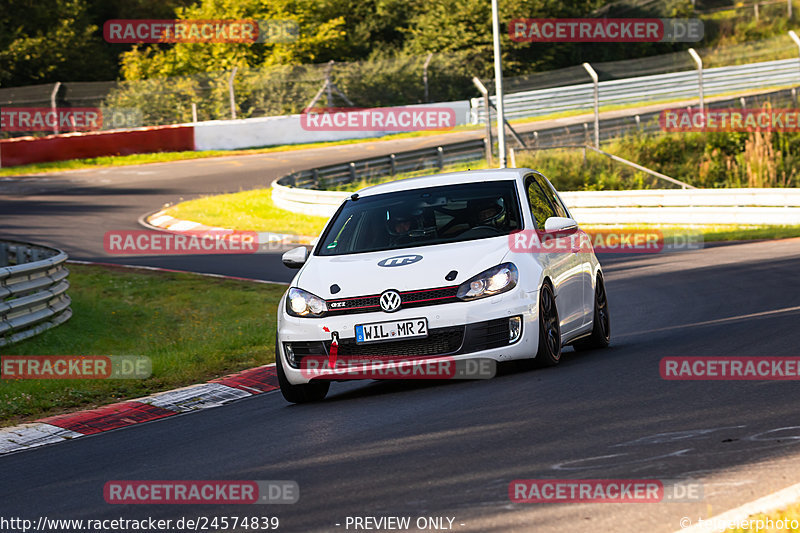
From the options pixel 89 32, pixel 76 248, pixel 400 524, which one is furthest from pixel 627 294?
pixel 89 32

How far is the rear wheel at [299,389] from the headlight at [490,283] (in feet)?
4.35

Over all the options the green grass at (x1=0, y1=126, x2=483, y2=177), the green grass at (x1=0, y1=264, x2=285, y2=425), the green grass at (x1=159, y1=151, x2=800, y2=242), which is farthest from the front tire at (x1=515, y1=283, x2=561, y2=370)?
the green grass at (x1=0, y1=126, x2=483, y2=177)

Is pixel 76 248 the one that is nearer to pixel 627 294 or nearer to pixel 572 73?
pixel 627 294

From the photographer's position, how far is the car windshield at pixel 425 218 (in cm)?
913

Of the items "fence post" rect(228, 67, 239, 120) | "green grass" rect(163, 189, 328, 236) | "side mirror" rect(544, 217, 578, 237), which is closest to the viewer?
"side mirror" rect(544, 217, 578, 237)

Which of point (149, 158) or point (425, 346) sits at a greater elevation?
point (425, 346)

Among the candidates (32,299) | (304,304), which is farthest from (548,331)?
(32,299)

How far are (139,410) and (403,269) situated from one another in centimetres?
257

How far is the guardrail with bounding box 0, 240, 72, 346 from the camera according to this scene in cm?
1309

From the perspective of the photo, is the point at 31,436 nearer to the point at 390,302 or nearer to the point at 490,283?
the point at 390,302

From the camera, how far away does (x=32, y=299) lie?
13.7 metres

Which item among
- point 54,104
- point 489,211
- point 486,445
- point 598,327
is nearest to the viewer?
point 486,445

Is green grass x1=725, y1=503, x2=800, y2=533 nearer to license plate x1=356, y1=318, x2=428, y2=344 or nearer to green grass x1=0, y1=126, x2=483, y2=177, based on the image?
license plate x1=356, y1=318, x2=428, y2=344

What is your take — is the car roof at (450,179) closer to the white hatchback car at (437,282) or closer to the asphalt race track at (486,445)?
the white hatchback car at (437,282)
